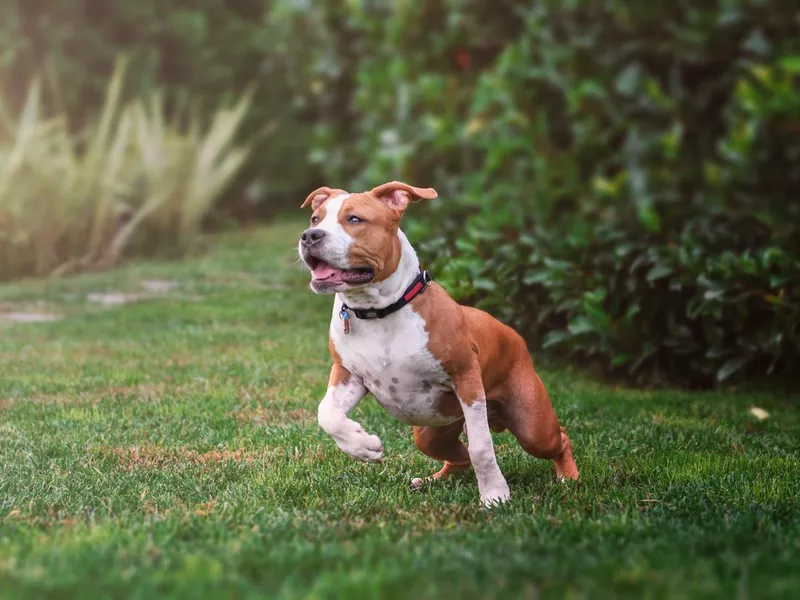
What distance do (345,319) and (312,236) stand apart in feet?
1.30

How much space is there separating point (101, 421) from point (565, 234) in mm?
3033

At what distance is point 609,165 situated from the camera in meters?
6.01

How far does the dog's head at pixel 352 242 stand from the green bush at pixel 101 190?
282 inches

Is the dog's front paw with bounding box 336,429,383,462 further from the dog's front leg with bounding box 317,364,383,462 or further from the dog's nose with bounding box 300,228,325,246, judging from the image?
the dog's nose with bounding box 300,228,325,246

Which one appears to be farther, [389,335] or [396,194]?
[396,194]

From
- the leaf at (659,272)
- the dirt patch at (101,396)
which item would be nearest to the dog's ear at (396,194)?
the leaf at (659,272)

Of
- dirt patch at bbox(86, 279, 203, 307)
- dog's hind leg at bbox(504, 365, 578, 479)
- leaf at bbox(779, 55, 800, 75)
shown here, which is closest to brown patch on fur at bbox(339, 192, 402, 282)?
dog's hind leg at bbox(504, 365, 578, 479)

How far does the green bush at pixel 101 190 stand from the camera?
33.9ft

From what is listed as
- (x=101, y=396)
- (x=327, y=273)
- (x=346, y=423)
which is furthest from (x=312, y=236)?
(x=101, y=396)

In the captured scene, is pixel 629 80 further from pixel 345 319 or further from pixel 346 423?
pixel 346 423

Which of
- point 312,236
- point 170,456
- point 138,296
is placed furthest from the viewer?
point 138,296

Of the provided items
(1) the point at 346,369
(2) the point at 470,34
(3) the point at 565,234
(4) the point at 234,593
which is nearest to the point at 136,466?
(1) the point at 346,369

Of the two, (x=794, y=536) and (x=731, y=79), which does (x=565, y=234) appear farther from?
(x=794, y=536)

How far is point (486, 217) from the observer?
6.77m
